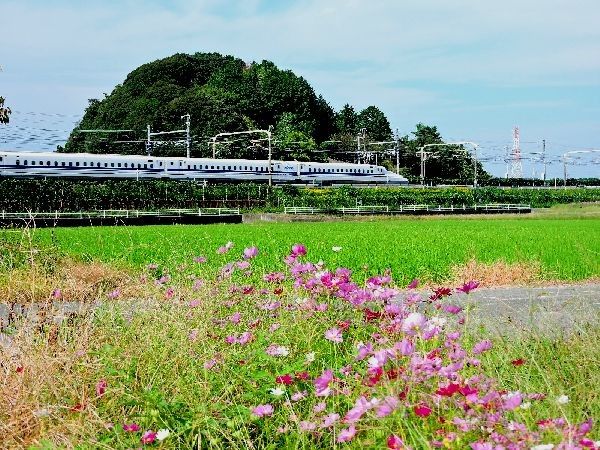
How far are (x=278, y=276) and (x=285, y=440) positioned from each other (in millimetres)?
1868

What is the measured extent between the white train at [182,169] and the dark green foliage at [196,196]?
156 cm

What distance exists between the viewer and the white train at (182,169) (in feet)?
157

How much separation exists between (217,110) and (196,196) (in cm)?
4281

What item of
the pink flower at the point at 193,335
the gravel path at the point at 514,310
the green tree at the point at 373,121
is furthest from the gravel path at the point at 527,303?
the green tree at the point at 373,121

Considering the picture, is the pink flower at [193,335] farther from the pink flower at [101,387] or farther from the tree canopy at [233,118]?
the tree canopy at [233,118]

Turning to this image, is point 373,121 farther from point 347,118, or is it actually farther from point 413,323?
point 413,323

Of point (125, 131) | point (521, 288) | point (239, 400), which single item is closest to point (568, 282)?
point (521, 288)

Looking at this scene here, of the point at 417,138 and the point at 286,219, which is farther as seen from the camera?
the point at 417,138

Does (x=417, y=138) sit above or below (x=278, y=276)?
above

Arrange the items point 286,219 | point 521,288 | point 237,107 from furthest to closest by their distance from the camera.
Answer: point 237,107
point 286,219
point 521,288

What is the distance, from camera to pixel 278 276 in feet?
18.8

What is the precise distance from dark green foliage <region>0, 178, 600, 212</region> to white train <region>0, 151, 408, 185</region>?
5.11 ft

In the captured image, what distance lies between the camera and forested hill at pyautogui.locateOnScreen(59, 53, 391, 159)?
288ft

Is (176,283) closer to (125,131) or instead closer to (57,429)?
(57,429)
